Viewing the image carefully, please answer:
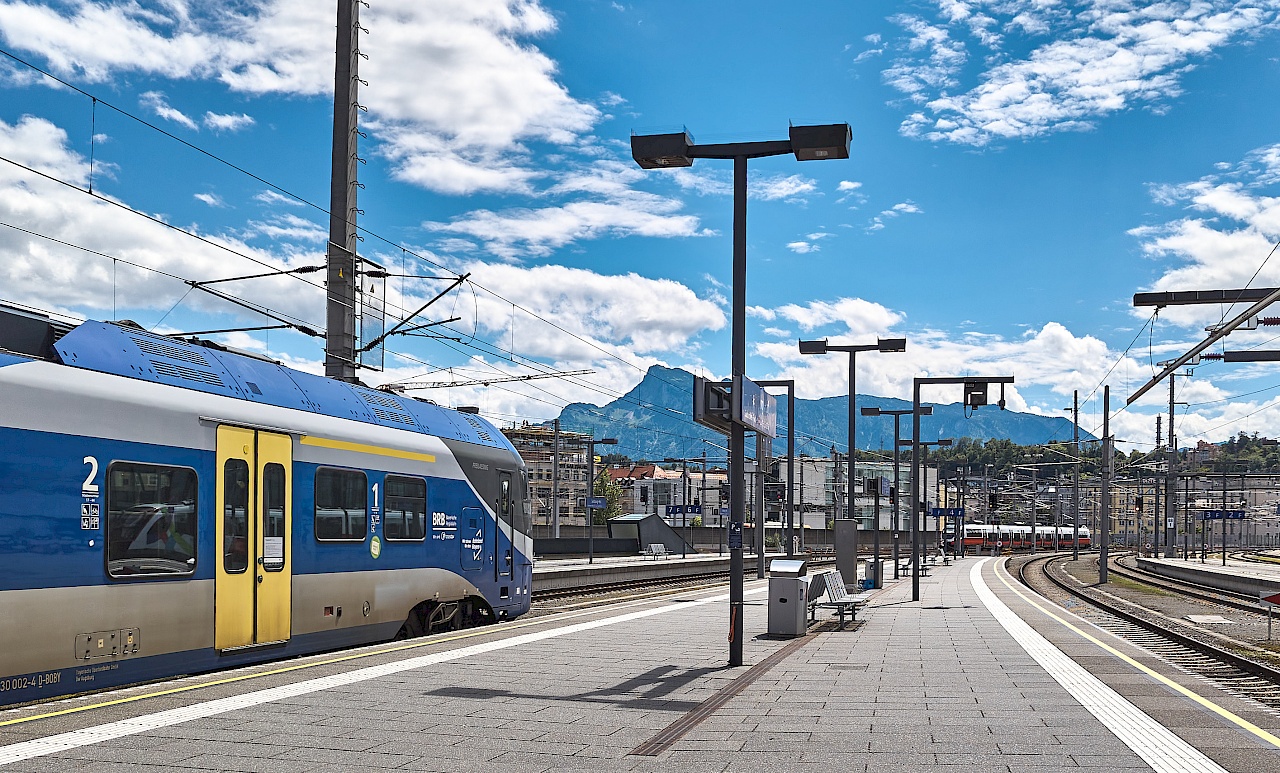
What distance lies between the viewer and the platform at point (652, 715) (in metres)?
7.78

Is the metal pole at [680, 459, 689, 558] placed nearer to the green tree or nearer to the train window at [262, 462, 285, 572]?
the train window at [262, 462, 285, 572]

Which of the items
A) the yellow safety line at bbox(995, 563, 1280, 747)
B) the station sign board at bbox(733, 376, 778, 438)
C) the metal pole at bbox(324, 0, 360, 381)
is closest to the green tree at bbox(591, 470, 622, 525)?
the metal pole at bbox(324, 0, 360, 381)

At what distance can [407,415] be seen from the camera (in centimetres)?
1645

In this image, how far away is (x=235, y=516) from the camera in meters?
12.1

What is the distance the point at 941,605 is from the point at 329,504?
55.2ft

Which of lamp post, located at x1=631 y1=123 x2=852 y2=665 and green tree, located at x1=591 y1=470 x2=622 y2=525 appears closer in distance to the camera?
lamp post, located at x1=631 y1=123 x2=852 y2=665

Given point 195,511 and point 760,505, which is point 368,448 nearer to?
point 195,511

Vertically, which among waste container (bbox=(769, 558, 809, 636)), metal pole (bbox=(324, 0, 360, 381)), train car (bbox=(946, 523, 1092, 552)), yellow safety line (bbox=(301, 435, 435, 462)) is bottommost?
train car (bbox=(946, 523, 1092, 552))

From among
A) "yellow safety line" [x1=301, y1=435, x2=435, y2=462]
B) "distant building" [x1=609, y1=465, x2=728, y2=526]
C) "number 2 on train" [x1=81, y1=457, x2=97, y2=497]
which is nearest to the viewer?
"number 2 on train" [x1=81, y1=457, x2=97, y2=497]

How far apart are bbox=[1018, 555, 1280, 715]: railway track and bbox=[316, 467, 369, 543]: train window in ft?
32.3

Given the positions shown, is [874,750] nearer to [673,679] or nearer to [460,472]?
[673,679]

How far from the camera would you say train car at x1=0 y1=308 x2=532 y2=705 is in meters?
9.73

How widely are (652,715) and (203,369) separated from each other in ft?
20.4

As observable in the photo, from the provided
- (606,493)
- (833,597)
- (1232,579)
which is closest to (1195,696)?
(833,597)
